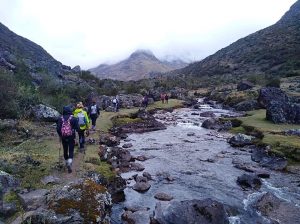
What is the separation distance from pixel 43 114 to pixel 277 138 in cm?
2148

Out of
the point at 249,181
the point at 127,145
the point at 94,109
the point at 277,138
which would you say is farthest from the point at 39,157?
the point at 277,138

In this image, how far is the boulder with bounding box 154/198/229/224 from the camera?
15.5 metres

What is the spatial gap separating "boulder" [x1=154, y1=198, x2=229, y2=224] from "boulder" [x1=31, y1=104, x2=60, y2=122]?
21.1 m

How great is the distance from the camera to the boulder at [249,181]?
22.2 meters

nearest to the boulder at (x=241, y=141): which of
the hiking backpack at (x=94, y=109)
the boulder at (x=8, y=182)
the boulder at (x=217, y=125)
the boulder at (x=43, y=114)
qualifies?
the boulder at (x=217, y=125)

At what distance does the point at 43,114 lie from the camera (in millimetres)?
34719

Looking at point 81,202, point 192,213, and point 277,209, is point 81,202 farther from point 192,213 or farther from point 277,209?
point 277,209

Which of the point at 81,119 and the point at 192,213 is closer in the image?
the point at 192,213

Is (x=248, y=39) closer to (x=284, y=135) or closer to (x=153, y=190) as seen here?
(x=284, y=135)

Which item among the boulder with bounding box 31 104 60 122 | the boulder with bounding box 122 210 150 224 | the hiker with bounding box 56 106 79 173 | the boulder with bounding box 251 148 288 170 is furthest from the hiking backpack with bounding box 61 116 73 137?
the boulder with bounding box 31 104 60 122

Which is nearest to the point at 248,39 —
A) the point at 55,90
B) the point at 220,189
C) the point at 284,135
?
the point at 55,90

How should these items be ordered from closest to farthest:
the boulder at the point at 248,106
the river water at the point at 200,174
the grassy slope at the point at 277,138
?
the river water at the point at 200,174 → the grassy slope at the point at 277,138 → the boulder at the point at 248,106

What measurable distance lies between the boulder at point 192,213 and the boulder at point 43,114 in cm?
2109

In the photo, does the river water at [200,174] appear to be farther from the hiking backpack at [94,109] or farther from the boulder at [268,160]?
the hiking backpack at [94,109]
